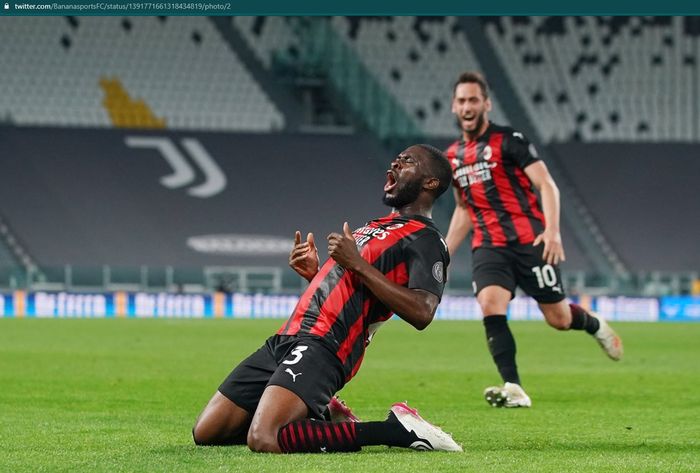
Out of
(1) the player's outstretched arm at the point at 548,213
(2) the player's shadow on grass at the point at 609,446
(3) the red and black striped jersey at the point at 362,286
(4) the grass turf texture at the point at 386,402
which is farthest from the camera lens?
(1) the player's outstretched arm at the point at 548,213

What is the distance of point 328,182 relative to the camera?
31.4 m

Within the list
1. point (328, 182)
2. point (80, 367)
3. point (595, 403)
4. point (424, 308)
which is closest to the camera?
point (424, 308)

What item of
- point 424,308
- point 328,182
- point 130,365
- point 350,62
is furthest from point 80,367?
point 350,62

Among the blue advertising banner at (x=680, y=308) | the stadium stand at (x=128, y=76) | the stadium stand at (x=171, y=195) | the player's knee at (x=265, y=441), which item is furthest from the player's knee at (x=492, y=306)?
the stadium stand at (x=128, y=76)

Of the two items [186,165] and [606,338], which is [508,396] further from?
[186,165]

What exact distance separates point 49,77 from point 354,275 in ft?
90.9

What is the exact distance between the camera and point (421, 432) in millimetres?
5492

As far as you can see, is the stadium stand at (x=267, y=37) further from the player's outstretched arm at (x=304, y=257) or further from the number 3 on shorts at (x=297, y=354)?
the number 3 on shorts at (x=297, y=354)

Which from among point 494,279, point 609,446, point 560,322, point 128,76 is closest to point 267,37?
point 128,76

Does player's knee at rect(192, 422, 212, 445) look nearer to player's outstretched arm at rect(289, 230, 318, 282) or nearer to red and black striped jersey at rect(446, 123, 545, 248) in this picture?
player's outstretched arm at rect(289, 230, 318, 282)

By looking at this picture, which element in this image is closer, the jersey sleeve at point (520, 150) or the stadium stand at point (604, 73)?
the jersey sleeve at point (520, 150)

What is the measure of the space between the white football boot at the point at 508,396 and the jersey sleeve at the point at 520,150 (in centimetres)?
166

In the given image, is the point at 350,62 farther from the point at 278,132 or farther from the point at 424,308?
the point at 424,308

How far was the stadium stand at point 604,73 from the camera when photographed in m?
33.3
